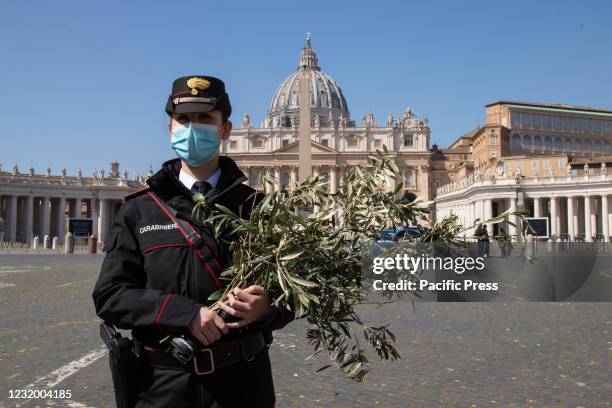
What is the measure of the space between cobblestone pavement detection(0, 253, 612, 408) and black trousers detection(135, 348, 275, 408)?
106 inches

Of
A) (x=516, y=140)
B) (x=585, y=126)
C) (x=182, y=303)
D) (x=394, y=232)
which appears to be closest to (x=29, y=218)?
(x=516, y=140)

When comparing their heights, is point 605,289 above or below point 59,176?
below

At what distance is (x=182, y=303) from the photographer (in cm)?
230

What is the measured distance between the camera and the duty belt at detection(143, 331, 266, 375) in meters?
2.38

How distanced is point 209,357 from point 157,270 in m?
0.43

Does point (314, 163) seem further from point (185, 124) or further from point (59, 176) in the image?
point (185, 124)

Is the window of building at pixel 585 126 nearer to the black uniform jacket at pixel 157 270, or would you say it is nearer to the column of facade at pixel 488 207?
the column of facade at pixel 488 207

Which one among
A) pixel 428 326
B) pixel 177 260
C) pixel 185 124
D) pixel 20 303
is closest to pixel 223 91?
pixel 185 124

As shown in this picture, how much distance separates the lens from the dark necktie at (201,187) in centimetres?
264

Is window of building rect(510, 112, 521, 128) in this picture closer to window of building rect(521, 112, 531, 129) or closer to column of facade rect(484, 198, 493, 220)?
window of building rect(521, 112, 531, 129)

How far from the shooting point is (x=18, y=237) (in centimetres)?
6384

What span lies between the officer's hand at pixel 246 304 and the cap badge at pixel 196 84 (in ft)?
3.24

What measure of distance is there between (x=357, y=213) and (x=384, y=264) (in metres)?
0.39

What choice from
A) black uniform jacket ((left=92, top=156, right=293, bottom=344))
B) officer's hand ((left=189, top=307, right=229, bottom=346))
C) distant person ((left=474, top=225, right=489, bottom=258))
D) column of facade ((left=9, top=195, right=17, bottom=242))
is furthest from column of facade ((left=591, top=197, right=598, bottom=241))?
column of facade ((left=9, top=195, right=17, bottom=242))
